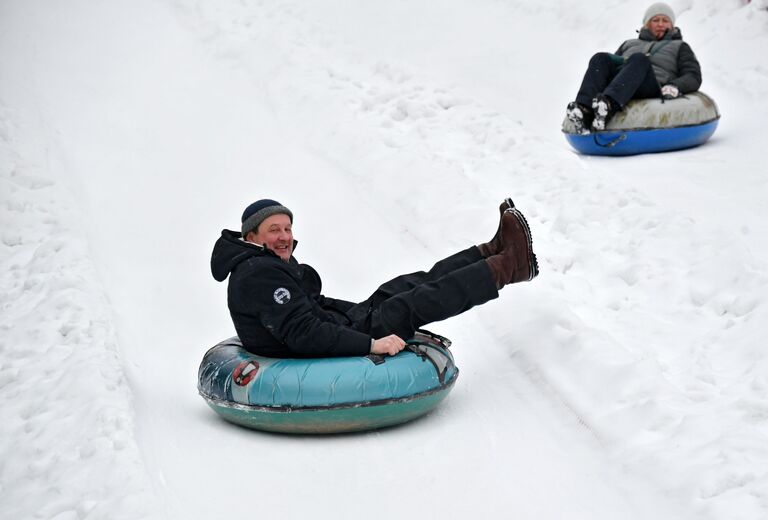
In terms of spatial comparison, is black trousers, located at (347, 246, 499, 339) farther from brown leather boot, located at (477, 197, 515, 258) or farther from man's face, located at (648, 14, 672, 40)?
man's face, located at (648, 14, 672, 40)

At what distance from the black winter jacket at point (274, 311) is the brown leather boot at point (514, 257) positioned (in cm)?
66

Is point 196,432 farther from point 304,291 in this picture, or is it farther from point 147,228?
point 147,228

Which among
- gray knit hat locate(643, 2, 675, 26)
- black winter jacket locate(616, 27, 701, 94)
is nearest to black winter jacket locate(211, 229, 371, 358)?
black winter jacket locate(616, 27, 701, 94)

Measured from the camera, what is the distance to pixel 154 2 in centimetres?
1136

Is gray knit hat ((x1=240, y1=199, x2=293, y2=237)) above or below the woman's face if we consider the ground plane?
below

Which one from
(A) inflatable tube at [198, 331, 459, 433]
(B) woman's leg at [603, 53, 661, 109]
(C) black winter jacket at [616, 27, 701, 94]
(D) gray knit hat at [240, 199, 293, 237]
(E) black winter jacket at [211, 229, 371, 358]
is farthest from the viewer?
(C) black winter jacket at [616, 27, 701, 94]

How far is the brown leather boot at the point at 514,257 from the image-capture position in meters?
4.15

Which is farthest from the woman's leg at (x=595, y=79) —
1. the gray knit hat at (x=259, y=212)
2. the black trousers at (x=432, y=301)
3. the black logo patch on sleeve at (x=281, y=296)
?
the black logo patch on sleeve at (x=281, y=296)

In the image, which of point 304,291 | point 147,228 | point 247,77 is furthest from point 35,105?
point 304,291

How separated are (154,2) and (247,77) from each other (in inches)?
112

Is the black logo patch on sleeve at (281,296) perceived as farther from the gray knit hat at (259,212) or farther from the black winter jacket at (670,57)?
the black winter jacket at (670,57)

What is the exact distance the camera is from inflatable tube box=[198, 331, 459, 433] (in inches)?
148

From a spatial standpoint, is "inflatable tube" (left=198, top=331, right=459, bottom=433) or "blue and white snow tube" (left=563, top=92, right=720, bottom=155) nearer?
"inflatable tube" (left=198, top=331, right=459, bottom=433)

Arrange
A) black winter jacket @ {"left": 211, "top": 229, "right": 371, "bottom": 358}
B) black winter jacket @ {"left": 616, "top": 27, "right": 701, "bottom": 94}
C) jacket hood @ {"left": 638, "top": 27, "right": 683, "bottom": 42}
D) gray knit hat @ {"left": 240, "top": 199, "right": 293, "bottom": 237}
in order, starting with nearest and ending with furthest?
black winter jacket @ {"left": 211, "top": 229, "right": 371, "bottom": 358}, gray knit hat @ {"left": 240, "top": 199, "right": 293, "bottom": 237}, black winter jacket @ {"left": 616, "top": 27, "right": 701, "bottom": 94}, jacket hood @ {"left": 638, "top": 27, "right": 683, "bottom": 42}
